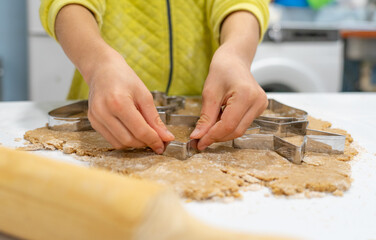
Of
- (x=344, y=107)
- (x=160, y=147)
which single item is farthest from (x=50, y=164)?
(x=344, y=107)

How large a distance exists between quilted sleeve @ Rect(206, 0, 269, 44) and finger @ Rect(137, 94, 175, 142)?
1.46 feet

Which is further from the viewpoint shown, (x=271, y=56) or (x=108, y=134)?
(x=271, y=56)

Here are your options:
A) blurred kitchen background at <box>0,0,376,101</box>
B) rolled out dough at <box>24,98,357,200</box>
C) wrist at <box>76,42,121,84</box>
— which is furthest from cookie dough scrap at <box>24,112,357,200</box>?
blurred kitchen background at <box>0,0,376,101</box>

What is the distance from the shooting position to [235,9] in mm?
904

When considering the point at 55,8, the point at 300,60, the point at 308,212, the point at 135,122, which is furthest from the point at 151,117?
the point at 300,60

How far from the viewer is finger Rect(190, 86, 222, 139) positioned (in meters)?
0.60

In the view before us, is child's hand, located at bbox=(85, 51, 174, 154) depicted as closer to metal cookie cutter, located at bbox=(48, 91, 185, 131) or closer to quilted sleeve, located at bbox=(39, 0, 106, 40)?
metal cookie cutter, located at bbox=(48, 91, 185, 131)

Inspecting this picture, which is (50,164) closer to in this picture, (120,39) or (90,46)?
(90,46)

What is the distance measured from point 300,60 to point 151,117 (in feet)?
5.72

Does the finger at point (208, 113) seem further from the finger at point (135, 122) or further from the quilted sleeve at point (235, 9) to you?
the quilted sleeve at point (235, 9)

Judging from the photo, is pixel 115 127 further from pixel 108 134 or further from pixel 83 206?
pixel 83 206

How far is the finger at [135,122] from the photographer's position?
1.77 ft

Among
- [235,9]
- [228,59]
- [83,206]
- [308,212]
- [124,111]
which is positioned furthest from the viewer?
[235,9]

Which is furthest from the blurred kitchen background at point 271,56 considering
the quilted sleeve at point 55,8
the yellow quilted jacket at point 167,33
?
the quilted sleeve at point 55,8
